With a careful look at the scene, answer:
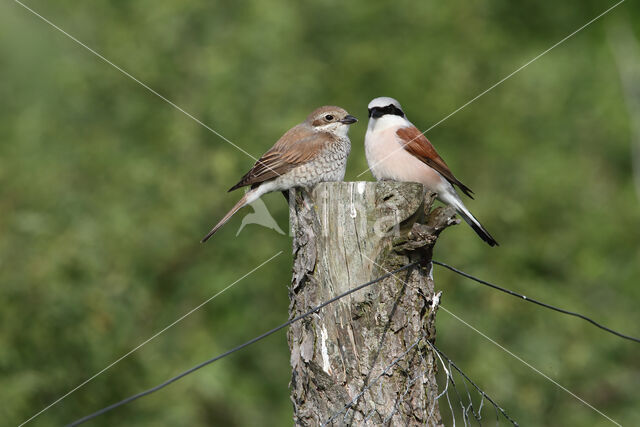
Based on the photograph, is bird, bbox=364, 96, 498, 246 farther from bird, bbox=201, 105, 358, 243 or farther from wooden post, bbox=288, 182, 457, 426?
wooden post, bbox=288, 182, 457, 426

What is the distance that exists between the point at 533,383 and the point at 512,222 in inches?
62.9

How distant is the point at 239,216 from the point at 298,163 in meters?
2.54

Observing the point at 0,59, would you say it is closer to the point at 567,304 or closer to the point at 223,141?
the point at 223,141

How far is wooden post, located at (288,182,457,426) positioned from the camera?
2.55 metres

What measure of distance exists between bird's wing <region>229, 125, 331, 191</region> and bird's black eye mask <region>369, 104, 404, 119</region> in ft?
1.19

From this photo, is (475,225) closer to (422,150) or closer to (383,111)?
(422,150)

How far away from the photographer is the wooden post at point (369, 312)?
100 inches

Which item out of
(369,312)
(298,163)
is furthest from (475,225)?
(369,312)

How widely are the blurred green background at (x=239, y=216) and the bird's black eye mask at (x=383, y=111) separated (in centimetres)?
190

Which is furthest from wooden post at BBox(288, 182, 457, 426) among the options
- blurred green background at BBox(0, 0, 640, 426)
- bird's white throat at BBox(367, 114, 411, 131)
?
blurred green background at BBox(0, 0, 640, 426)

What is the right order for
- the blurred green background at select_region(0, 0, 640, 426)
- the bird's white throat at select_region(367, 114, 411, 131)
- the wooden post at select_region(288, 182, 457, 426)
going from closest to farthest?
the wooden post at select_region(288, 182, 457, 426) → the bird's white throat at select_region(367, 114, 411, 131) → the blurred green background at select_region(0, 0, 640, 426)

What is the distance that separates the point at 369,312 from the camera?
2559mm

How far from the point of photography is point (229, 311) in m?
6.82

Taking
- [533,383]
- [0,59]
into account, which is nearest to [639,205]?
[533,383]
